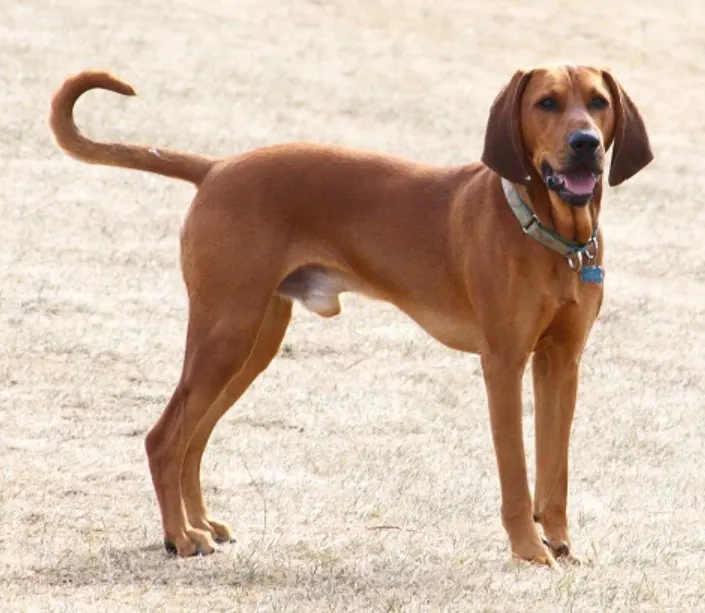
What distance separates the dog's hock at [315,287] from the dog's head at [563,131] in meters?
0.93

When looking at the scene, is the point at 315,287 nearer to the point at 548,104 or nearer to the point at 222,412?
the point at 222,412

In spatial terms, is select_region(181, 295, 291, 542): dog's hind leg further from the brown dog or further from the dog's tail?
the dog's tail

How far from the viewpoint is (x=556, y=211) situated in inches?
236

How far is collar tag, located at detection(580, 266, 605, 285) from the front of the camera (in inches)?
234

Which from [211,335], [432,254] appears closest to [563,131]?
[432,254]

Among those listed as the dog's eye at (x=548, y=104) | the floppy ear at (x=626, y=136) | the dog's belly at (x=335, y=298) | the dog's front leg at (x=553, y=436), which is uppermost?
the dog's eye at (x=548, y=104)

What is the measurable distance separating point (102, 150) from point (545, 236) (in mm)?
1843

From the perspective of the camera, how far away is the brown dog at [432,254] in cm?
591

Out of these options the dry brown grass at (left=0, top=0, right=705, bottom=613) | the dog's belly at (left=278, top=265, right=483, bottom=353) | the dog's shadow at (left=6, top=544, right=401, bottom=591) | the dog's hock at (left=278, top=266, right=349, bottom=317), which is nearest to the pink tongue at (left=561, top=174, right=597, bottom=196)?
the dog's belly at (left=278, top=265, right=483, bottom=353)

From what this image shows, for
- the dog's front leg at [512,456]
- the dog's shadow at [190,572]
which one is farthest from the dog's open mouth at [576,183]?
the dog's shadow at [190,572]

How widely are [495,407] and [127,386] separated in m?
3.60

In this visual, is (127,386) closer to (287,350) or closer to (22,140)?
(287,350)

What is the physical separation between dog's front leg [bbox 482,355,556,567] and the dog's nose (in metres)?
0.80

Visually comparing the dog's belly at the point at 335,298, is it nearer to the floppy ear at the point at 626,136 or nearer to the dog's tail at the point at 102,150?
the dog's tail at the point at 102,150
